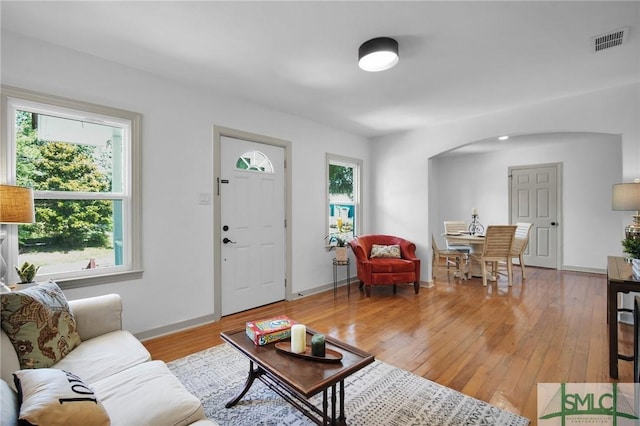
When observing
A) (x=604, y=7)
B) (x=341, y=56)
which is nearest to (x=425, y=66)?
(x=341, y=56)

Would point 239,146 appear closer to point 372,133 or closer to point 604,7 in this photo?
point 372,133

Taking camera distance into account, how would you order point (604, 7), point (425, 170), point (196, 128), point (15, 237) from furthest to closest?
point (425, 170) → point (196, 128) → point (15, 237) → point (604, 7)

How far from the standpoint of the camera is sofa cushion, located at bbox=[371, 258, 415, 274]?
13.9 feet

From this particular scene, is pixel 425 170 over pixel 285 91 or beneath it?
beneath

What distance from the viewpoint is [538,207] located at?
20.2 ft

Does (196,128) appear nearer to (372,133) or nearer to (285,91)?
(285,91)

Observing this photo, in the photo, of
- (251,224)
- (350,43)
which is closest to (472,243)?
(251,224)

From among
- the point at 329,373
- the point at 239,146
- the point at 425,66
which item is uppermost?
the point at 425,66

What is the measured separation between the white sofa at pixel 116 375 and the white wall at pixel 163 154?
0.81 metres

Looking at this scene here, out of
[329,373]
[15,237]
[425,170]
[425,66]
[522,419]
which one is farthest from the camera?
[425,170]

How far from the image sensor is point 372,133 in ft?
16.8

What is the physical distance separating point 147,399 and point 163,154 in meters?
2.36

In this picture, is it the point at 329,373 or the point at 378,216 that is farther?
the point at 378,216

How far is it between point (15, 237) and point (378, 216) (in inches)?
182
